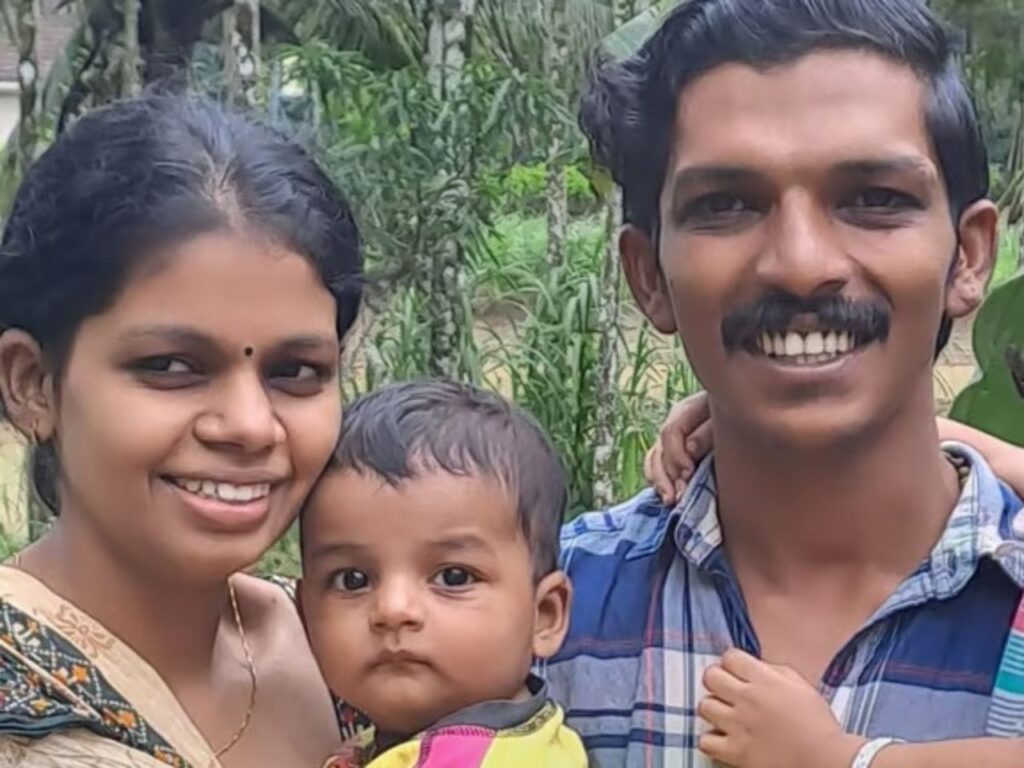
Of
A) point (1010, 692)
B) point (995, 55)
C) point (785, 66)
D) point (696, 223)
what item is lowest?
point (1010, 692)

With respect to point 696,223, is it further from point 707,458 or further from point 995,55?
point 995,55

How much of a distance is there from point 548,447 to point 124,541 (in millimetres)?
539

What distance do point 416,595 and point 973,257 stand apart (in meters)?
0.79

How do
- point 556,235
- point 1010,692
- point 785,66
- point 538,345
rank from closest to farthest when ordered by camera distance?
point 1010,692 → point 785,66 → point 538,345 → point 556,235

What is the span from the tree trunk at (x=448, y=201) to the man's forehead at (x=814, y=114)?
10.0 feet

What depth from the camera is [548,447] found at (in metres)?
2.02

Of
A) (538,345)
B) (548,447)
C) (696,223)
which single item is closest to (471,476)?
(548,447)

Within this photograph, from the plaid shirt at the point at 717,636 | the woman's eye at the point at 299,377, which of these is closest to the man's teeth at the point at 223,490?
the woman's eye at the point at 299,377

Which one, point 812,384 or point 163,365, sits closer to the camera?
point 163,365

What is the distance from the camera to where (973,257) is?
6.45 ft

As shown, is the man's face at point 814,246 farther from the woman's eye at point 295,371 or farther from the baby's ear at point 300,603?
the baby's ear at point 300,603

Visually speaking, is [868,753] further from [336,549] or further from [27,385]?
[27,385]

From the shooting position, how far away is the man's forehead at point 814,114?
181 cm

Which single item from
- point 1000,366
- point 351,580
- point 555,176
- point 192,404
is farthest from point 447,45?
point 192,404
